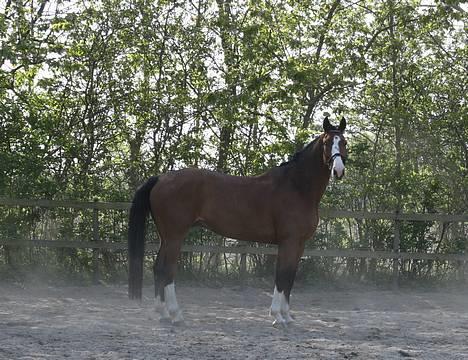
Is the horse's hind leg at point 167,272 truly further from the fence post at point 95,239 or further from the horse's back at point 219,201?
the fence post at point 95,239

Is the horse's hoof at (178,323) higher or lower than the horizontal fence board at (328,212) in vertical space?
lower

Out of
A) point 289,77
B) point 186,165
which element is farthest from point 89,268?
point 289,77

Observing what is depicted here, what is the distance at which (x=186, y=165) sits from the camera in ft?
37.4

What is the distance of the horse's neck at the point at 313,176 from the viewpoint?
766cm

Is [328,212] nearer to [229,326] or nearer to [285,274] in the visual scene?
[285,274]

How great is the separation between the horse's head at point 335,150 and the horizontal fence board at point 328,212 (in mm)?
3518

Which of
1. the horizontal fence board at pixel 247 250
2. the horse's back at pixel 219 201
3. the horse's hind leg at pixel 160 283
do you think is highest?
the horse's back at pixel 219 201

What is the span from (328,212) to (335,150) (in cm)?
376

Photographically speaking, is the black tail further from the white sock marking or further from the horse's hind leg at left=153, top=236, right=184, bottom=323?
the white sock marking

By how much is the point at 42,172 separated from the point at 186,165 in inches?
90.3

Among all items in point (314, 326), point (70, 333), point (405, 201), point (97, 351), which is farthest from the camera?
point (405, 201)

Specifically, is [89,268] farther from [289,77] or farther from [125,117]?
[289,77]

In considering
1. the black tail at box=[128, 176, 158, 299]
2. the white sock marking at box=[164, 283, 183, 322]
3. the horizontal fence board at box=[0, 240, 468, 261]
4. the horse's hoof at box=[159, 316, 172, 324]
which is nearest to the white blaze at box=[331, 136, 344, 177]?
the black tail at box=[128, 176, 158, 299]

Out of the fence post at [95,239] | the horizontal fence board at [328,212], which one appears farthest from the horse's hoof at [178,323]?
the fence post at [95,239]
